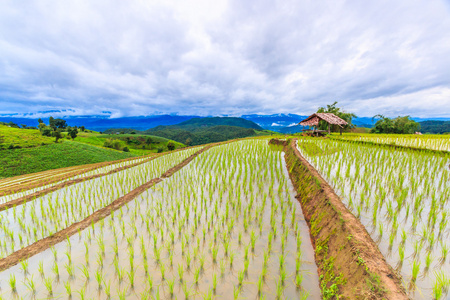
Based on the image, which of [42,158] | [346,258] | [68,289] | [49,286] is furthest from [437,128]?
[42,158]

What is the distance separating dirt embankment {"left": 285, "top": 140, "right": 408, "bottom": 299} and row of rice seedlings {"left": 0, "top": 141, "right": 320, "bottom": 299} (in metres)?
0.24

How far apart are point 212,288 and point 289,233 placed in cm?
175

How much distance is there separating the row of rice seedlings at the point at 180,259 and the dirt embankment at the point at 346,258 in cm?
24

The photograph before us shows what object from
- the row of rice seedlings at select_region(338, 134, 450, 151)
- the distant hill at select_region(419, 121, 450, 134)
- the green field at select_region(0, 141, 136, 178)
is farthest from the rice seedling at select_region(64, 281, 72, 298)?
the distant hill at select_region(419, 121, 450, 134)

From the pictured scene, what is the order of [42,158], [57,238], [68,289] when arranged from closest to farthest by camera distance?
1. [68,289]
2. [57,238]
3. [42,158]

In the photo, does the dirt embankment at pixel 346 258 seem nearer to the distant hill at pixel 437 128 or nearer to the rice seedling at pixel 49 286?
the rice seedling at pixel 49 286

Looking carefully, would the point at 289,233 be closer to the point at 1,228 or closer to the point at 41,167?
the point at 1,228

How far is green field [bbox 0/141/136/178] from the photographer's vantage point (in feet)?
56.8

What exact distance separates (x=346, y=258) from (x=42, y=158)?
28780mm

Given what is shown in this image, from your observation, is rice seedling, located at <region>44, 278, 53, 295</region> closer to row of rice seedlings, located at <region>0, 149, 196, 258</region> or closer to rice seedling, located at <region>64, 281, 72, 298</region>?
rice seedling, located at <region>64, 281, 72, 298</region>

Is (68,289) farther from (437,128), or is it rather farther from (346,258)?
(437,128)

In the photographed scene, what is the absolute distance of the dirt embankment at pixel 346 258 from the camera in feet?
5.66

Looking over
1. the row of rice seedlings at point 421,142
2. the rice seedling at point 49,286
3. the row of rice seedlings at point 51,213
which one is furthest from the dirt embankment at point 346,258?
the row of rice seedlings at point 421,142

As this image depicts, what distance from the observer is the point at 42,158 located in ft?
64.8
